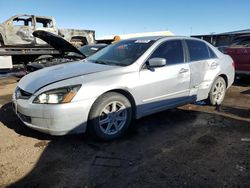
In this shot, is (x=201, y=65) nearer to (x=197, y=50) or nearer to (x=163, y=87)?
(x=197, y=50)

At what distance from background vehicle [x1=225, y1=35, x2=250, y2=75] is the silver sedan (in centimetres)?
291

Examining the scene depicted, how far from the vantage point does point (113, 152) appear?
348cm

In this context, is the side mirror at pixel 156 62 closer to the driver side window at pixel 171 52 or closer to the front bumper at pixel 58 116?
the driver side window at pixel 171 52

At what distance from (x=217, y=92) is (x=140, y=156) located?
3.06 m

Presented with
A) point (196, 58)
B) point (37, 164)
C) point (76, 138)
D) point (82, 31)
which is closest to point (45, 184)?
point (37, 164)

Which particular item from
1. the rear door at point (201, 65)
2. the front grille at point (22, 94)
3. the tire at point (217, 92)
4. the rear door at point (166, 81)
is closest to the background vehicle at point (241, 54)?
the tire at point (217, 92)

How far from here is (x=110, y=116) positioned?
12.5 feet

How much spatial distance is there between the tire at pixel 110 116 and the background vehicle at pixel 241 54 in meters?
5.24

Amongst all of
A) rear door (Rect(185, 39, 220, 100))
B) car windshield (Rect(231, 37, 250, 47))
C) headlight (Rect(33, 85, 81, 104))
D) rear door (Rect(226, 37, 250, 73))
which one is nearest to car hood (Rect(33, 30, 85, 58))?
rear door (Rect(185, 39, 220, 100))

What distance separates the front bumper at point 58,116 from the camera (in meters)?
3.31

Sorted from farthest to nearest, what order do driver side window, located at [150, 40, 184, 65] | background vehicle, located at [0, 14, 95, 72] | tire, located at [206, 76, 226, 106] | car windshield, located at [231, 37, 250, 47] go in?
background vehicle, located at [0, 14, 95, 72]
car windshield, located at [231, 37, 250, 47]
tire, located at [206, 76, 226, 106]
driver side window, located at [150, 40, 184, 65]

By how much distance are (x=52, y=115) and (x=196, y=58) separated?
3.00m

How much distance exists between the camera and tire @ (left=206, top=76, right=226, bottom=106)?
5484 millimetres

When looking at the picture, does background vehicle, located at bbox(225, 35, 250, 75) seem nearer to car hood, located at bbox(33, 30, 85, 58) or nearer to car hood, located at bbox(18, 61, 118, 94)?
car hood, located at bbox(33, 30, 85, 58)
